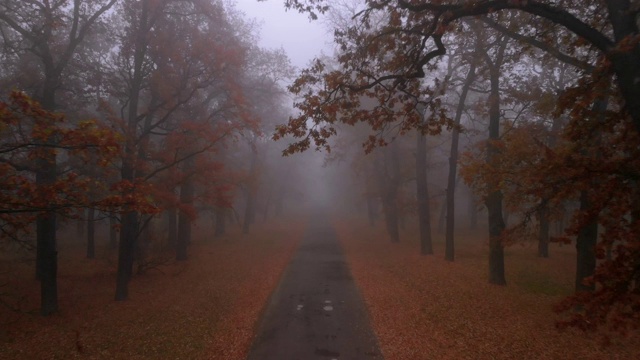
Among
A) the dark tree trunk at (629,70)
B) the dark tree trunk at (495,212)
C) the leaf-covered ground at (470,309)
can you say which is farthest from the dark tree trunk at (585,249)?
the dark tree trunk at (629,70)

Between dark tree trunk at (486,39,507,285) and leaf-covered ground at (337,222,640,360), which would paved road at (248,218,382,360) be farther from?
dark tree trunk at (486,39,507,285)

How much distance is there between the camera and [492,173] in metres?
9.12

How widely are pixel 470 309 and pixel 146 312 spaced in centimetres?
783

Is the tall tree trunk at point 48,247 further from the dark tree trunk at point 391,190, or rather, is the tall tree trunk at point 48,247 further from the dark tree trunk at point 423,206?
the dark tree trunk at point 391,190

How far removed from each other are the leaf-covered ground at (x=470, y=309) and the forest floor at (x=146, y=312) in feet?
9.98

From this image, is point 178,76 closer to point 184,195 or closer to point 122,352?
point 184,195

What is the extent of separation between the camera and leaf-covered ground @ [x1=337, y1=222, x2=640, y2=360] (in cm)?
729

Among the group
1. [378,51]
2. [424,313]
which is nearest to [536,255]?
[424,313]

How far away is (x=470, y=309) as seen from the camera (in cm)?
990

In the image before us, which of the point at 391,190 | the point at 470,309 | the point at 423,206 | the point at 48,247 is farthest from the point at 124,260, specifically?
the point at 391,190

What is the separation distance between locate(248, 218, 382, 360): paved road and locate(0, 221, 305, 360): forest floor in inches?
17.2

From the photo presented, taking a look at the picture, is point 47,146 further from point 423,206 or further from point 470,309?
point 423,206

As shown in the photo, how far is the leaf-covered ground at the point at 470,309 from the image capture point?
729 cm

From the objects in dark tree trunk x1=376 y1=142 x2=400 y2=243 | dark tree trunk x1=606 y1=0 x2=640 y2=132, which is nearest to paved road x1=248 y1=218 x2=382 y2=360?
dark tree trunk x1=606 y1=0 x2=640 y2=132
